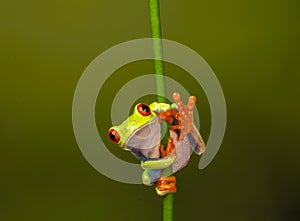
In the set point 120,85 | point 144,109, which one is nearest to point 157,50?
point 144,109

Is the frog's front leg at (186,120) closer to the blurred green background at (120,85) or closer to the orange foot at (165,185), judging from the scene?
the orange foot at (165,185)

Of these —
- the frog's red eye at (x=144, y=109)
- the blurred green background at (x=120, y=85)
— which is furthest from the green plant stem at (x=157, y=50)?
the blurred green background at (x=120, y=85)

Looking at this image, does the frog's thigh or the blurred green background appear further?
the blurred green background

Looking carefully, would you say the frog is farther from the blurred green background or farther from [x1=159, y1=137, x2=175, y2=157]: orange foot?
the blurred green background

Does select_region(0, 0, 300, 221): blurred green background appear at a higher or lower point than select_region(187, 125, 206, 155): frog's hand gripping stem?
higher

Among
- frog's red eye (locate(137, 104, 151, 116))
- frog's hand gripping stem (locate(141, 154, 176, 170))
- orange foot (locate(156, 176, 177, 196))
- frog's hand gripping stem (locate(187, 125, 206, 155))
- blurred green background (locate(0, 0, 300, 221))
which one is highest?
blurred green background (locate(0, 0, 300, 221))

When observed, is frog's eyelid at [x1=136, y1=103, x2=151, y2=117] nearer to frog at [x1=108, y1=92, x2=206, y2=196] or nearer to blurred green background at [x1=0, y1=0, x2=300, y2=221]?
frog at [x1=108, y1=92, x2=206, y2=196]

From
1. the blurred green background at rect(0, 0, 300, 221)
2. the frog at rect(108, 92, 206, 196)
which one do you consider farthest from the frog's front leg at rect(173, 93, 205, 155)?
the blurred green background at rect(0, 0, 300, 221)
